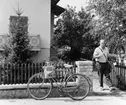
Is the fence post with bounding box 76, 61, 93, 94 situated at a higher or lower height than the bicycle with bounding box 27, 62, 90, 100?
higher

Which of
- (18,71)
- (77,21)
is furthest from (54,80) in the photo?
(77,21)

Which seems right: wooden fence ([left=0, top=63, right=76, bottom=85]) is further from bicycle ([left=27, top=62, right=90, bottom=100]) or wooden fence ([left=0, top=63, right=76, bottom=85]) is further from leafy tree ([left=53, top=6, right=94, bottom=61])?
leafy tree ([left=53, top=6, right=94, bottom=61])

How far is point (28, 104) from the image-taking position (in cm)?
609

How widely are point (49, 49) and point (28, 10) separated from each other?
9.88 feet

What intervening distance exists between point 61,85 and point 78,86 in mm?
536

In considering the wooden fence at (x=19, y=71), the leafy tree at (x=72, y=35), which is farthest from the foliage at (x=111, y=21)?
the leafy tree at (x=72, y=35)

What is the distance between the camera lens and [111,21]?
1088cm

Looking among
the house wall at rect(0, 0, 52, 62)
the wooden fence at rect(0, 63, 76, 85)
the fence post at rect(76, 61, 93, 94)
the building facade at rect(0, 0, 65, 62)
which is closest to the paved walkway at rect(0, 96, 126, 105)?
the fence post at rect(76, 61, 93, 94)

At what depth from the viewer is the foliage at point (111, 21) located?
10406 mm

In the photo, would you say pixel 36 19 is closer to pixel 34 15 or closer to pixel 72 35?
pixel 34 15

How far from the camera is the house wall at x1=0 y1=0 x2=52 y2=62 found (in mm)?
14508

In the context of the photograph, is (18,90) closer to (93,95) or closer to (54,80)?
(54,80)

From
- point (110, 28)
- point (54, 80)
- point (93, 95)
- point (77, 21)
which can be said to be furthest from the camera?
point (77, 21)

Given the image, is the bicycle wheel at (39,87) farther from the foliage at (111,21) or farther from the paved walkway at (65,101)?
the foliage at (111,21)
